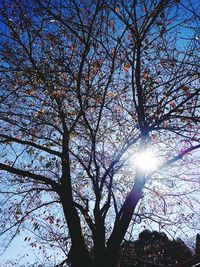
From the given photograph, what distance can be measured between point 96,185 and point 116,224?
141 centimetres

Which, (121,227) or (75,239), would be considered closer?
(121,227)

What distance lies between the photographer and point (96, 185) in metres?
7.12

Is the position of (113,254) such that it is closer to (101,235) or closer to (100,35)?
(101,235)

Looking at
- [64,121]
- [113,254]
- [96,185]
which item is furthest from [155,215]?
[64,121]

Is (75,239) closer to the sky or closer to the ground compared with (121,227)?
closer to the ground

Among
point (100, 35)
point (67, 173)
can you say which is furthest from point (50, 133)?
point (100, 35)

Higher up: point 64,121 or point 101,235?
point 64,121

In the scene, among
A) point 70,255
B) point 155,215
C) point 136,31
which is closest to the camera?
point 136,31

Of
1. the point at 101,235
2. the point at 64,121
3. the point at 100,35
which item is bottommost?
the point at 101,235

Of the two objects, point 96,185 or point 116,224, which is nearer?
point 116,224

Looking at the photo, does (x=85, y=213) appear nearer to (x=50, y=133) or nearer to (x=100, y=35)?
(x=50, y=133)

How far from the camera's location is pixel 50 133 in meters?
8.40

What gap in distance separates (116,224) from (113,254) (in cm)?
69

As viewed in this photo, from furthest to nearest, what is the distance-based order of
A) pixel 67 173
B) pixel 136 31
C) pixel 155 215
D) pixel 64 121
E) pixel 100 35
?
pixel 155 215 < pixel 64 121 < pixel 67 173 < pixel 100 35 < pixel 136 31
